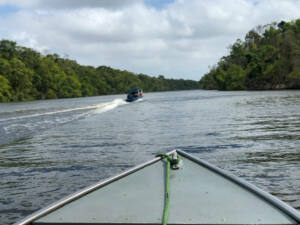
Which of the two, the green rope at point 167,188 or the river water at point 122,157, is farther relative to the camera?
the river water at point 122,157

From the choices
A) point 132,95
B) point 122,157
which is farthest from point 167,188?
point 132,95

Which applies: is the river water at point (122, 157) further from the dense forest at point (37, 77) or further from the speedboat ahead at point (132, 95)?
the dense forest at point (37, 77)

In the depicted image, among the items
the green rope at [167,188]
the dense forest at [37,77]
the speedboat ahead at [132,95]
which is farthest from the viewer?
the dense forest at [37,77]

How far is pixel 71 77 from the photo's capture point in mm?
115875

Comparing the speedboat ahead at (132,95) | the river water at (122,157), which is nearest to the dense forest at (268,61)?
A: the speedboat ahead at (132,95)

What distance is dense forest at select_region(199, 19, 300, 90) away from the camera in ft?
246

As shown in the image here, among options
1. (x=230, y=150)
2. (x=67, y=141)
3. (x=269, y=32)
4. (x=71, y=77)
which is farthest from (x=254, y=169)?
(x=71, y=77)

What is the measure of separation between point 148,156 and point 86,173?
223cm

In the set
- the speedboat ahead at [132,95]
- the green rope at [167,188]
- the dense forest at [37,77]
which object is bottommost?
the green rope at [167,188]

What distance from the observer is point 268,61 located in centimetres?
8531

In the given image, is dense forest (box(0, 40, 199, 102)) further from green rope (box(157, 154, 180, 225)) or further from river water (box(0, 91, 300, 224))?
green rope (box(157, 154, 180, 225))

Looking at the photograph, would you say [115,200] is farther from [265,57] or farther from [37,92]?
[37,92]

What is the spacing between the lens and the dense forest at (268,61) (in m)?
75.1

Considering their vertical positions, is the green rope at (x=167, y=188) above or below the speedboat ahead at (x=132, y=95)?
below
